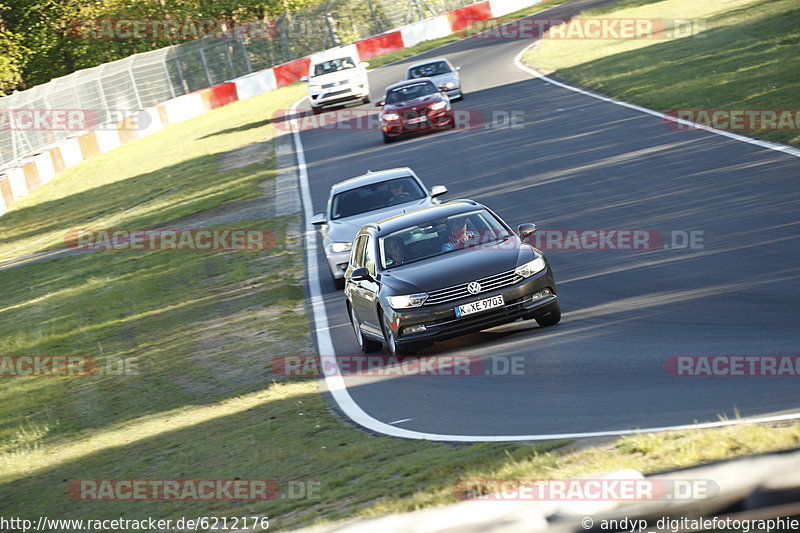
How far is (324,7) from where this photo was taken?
61750 millimetres

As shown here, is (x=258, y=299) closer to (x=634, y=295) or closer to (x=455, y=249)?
(x=455, y=249)

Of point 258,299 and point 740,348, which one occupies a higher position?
point 740,348

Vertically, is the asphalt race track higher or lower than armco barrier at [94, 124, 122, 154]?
higher

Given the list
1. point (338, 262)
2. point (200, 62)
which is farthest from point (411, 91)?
point (200, 62)

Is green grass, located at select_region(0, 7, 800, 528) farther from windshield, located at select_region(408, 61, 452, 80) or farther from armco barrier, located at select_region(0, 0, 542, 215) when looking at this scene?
armco barrier, located at select_region(0, 0, 542, 215)

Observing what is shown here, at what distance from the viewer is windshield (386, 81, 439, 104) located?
32.0 meters

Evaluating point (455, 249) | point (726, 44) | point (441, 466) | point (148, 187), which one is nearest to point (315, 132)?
point (148, 187)

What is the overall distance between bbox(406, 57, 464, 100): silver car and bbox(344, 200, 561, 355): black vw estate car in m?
21.7

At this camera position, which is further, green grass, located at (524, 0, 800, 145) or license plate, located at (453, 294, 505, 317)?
green grass, located at (524, 0, 800, 145)

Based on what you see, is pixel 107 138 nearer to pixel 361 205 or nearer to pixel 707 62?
pixel 707 62

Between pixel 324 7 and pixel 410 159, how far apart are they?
120 ft

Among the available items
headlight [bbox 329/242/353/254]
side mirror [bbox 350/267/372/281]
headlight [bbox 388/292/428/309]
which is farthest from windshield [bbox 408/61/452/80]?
headlight [bbox 388/292/428/309]

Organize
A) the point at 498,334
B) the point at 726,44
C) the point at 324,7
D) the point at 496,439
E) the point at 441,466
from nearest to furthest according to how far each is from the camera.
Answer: the point at 441,466 < the point at 496,439 < the point at 498,334 < the point at 726,44 < the point at 324,7

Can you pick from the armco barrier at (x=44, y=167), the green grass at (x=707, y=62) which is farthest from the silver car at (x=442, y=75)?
the armco barrier at (x=44, y=167)
